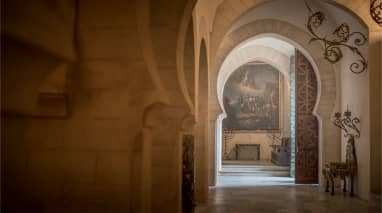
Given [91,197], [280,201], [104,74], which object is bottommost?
[280,201]

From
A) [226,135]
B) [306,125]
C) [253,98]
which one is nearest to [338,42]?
[306,125]

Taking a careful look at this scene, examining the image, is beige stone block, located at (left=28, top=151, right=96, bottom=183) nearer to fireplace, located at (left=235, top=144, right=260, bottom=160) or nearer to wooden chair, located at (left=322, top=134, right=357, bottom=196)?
wooden chair, located at (left=322, top=134, right=357, bottom=196)

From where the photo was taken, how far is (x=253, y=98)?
21.6 meters

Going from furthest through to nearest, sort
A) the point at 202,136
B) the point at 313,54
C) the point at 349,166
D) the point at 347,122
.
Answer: the point at 313,54
the point at 347,122
the point at 349,166
the point at 202,136

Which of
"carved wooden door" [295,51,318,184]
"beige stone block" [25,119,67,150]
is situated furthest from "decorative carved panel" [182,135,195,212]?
Result: "carved wooden door" [295,51,318,184]

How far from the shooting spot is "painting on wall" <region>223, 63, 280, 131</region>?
70.1 ft

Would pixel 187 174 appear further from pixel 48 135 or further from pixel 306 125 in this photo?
pixel 306 125

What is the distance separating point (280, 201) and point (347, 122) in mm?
2381

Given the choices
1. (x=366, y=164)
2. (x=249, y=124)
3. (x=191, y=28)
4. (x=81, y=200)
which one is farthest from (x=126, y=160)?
(x=249, y=124)

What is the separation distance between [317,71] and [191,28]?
6.25 metres

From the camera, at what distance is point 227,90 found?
21750 millimetres

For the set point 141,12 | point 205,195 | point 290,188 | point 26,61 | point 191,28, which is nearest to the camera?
point 26,61

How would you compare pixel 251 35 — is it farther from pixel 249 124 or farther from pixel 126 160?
pixel 249 124

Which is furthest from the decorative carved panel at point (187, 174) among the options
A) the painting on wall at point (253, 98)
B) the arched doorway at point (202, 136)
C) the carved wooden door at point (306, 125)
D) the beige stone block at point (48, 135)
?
the painting on wall at point (253, 98)
